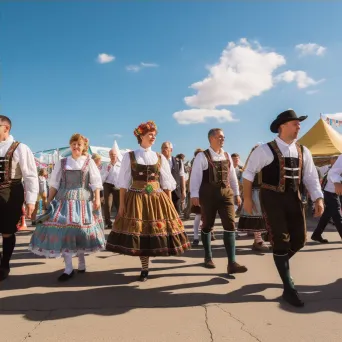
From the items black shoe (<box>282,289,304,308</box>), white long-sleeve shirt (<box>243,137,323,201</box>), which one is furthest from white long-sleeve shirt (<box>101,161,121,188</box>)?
black shoe (<box>282,289,304,308</box>)

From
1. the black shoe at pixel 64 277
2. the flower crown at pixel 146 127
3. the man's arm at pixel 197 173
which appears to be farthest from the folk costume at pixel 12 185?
the man's arm at pixel 197 173

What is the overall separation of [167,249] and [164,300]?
68 cm

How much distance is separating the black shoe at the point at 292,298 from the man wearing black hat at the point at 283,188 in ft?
0.08

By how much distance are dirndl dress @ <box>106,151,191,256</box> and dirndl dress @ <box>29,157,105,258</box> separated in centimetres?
39

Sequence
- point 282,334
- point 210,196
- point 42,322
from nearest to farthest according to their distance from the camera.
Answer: point 282,334 → point 42,322 → point 210,196

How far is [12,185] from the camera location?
434 centimetres

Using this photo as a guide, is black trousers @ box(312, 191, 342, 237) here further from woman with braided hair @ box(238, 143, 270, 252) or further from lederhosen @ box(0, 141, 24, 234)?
lederhosen @ box(0, 141, 24, 234)

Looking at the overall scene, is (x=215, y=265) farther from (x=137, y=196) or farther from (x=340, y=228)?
(x=340, y=228)

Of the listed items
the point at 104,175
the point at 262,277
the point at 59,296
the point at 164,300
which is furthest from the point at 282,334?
the point at 104,175

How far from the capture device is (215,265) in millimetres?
4855

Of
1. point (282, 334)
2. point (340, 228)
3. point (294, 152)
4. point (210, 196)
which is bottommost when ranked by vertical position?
point (282, 334)

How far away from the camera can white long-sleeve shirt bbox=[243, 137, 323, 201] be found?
138 inches

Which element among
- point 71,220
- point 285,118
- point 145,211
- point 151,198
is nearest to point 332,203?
point 285,118

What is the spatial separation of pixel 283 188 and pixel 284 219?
0.33m
